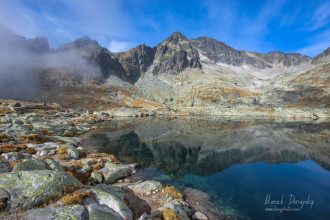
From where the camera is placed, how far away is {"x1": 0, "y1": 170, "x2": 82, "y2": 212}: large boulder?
28.8 feet

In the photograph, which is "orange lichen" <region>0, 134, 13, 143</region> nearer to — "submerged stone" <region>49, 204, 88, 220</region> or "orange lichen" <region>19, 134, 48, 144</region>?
"orange lichen" <region>19, 134, 48, 144</region>

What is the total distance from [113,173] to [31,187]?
935cm

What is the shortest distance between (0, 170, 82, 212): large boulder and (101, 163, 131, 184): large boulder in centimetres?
677

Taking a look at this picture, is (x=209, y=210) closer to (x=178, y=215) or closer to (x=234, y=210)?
(x=234, y=210)

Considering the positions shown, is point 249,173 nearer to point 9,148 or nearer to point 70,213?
point 70,213

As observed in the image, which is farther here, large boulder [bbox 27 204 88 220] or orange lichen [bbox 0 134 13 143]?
orange lichen [bbox 0 134 13 143]

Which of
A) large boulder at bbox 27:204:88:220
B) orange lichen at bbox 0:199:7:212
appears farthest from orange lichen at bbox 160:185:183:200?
orange lichen at bbox 0:199:7:212

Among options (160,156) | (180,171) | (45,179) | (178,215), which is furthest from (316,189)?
(45,179)

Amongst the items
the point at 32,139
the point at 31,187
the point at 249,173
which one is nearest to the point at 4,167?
the point at 31,187

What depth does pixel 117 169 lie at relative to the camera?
764 inches

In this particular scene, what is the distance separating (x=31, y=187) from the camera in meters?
9.74

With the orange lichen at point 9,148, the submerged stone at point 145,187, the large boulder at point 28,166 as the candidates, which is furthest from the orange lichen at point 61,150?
the submerged stone at point 145,187

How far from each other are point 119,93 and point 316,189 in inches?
7552

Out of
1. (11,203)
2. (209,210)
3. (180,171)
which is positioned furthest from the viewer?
(180,171)
